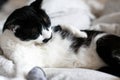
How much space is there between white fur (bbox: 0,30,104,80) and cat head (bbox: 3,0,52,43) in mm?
43

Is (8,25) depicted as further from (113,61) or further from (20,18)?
(113,61)

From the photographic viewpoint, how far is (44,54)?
1266 millimetres

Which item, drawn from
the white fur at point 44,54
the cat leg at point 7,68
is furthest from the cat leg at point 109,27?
→ the cat leg at point 7,68

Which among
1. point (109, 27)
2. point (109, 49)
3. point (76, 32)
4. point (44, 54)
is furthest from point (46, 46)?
point (109, 27)

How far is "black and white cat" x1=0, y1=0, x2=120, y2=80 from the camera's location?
112 centimetres

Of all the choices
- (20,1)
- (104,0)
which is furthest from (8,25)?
(104,0)

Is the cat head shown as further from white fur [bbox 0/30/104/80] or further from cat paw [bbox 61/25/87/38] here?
cat paw [bbox 61/25/87/38]

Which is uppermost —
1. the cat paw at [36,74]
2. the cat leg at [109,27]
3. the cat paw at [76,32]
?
the cat paw at [76,32]

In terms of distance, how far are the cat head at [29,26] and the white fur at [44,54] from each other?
4cm

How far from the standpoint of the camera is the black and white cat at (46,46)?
1.12m

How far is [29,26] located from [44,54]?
0.72ft

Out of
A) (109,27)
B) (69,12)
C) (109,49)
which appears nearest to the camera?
(109,49)

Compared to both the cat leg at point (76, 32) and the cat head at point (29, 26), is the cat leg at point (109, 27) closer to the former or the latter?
the cat leg at point (76, 32)

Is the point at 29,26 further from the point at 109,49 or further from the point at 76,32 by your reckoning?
the point at 109,49
